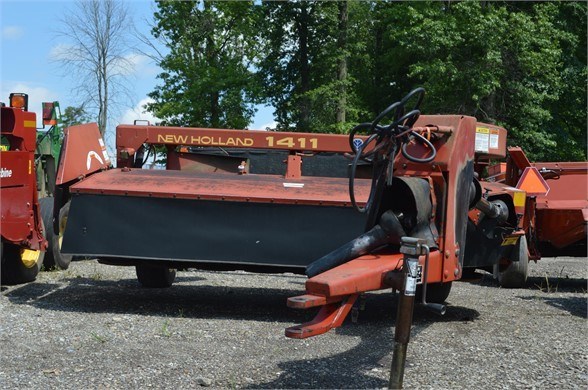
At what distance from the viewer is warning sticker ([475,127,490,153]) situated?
684cm

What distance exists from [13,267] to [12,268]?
0.05 ft

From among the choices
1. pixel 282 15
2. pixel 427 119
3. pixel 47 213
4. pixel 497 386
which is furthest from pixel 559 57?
pixel 497 386

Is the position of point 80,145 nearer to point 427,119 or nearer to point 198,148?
point 198,148

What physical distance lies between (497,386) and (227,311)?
3344 millimetres

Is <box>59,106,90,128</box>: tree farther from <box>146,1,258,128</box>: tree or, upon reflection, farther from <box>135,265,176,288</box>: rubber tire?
<box>135,265,176,288</box>: rubber tire

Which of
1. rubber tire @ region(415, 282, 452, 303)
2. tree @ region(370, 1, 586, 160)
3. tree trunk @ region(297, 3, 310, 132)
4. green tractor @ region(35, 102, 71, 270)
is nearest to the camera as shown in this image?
rubber tire @ region(415, 282, 452, 303)

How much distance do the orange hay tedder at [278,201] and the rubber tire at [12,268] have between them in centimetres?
111

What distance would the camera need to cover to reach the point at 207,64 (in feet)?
99.4

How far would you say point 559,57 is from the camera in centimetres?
2438

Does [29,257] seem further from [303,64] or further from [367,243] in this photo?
[303,64]

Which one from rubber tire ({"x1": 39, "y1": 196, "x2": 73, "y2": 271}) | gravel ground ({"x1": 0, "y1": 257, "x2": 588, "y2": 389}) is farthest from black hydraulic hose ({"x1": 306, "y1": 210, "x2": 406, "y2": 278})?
rubber tire ({"x1": 39, "y1": 196, "x2": 73, "y2": 271})

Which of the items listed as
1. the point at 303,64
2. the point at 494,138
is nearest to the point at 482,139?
the point at 494,138

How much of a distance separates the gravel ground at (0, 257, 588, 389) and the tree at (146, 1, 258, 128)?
20775 millimetres

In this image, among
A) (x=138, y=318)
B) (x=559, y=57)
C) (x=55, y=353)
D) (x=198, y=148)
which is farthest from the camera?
(x=559, y=57)
